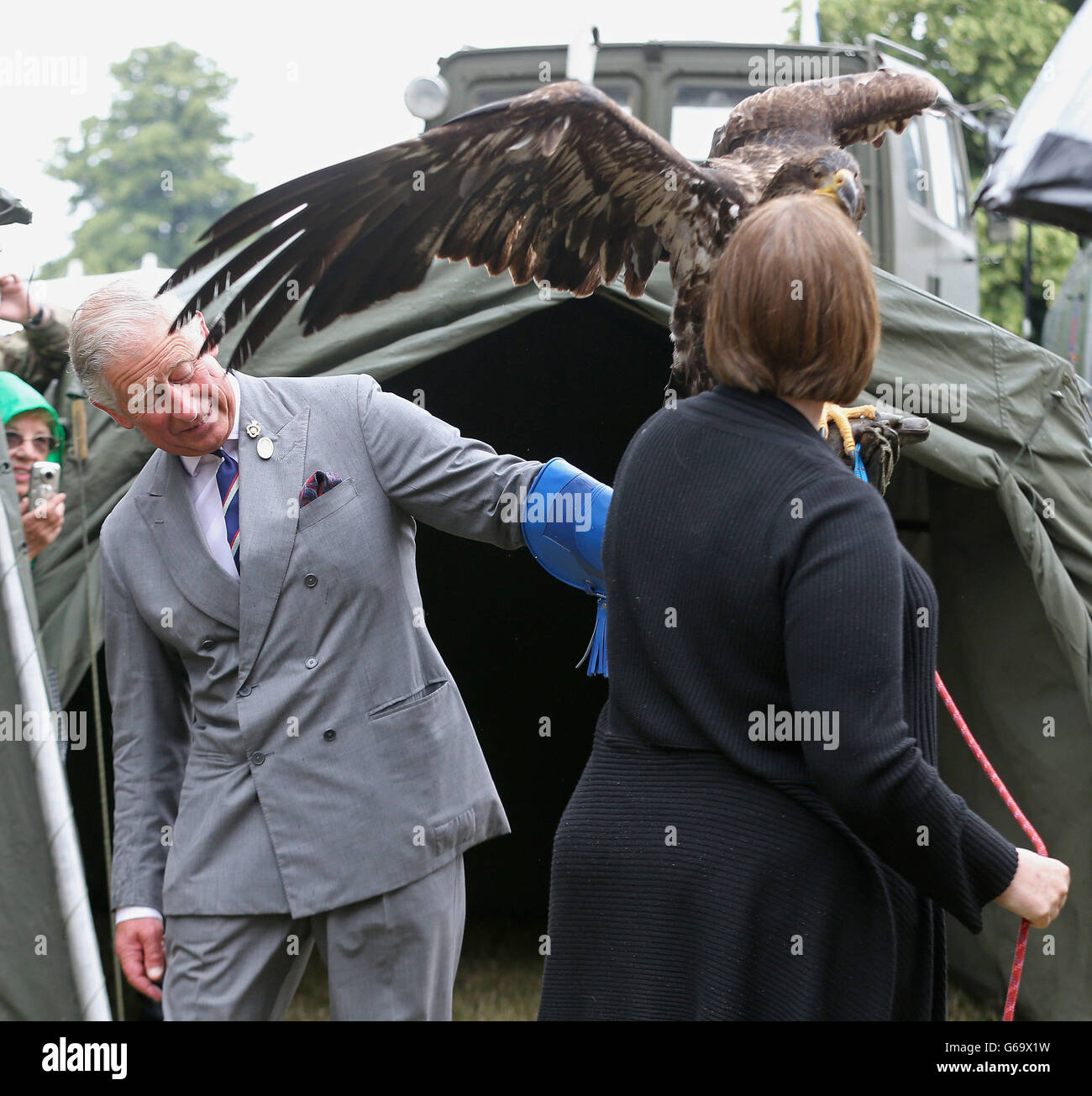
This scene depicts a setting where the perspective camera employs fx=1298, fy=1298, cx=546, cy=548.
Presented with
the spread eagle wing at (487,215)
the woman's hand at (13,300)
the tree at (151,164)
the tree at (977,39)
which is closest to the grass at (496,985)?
the woman's hand at (13,300)

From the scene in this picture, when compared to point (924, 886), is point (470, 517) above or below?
above

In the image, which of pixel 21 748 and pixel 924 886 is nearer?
pixel 924 886

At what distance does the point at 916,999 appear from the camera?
146cm

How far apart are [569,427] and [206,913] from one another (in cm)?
272

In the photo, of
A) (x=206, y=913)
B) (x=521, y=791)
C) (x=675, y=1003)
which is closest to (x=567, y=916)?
(x=675, y=1003)

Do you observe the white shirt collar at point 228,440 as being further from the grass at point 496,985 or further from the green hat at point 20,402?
the grass at point 496,985

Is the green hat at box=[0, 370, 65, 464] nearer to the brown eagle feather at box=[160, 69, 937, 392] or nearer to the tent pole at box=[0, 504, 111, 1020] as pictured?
the tent pole at box=[0, 504, 111, 1020]

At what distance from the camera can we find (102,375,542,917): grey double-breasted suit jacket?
1.83m

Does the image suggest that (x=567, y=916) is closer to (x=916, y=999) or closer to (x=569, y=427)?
(x=916, y=999)

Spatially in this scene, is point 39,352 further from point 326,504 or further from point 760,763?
point 760,763

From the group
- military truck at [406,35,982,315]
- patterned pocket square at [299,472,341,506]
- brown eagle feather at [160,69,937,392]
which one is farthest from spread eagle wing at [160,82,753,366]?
military truck at [406,35,982,315]
